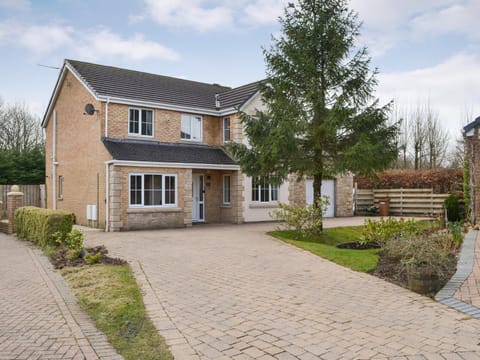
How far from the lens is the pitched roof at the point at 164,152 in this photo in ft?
56.4

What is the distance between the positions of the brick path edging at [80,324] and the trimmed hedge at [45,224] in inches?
139

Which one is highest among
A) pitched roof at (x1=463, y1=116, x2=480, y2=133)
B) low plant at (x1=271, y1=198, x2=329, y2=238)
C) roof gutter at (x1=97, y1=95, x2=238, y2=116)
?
roof gutter at (x1=97, y1=95, x2=238, y2=116)

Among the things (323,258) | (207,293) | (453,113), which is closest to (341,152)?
(323,258)

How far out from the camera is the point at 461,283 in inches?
289

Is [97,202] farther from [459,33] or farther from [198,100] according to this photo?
[459,33]

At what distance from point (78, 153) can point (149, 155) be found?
15.7ft

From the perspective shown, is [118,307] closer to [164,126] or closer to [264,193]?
[164,126]

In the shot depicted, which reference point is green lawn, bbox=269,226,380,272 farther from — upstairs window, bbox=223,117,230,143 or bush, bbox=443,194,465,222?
upstairs window, bbox=223,117,230,143

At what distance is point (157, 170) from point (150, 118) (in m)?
3.37

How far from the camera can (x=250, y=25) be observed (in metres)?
14.6

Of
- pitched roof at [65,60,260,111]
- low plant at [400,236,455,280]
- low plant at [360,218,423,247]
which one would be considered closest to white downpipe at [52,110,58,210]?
pitched roof at [65,60,260,111]

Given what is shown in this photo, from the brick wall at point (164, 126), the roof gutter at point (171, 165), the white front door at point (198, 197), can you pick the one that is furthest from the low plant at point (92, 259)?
the white front door at point (198, 197)

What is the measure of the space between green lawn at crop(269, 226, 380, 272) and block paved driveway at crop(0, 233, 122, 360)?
19.1 ft

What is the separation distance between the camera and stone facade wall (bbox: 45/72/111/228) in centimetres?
1812
